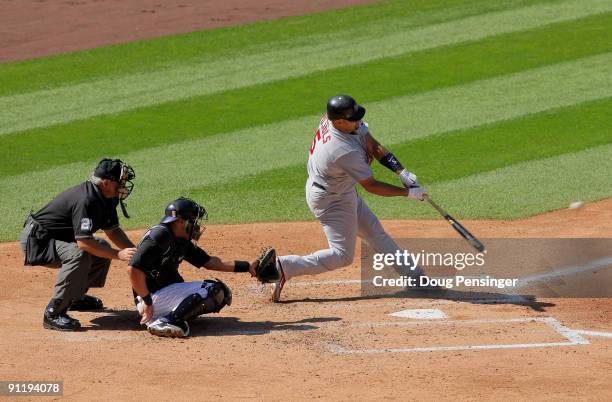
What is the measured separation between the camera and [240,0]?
19.9 metres

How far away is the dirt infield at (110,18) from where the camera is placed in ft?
58.0

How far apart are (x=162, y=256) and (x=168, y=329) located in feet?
1.69

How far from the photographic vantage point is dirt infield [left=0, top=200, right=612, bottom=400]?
6125 mm

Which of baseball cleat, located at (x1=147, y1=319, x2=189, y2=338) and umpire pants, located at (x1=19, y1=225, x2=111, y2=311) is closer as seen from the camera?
baseball cleat, located at (x1=147, y1=319, x2=189, y2=338)

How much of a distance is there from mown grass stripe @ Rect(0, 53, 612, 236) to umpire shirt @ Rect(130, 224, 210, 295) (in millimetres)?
3060

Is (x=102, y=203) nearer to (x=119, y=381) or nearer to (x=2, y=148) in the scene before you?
(x=119, y=381)

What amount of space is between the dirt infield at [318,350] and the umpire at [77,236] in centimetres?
26

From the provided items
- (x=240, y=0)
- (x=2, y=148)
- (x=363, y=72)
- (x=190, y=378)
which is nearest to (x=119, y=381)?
(x=190, y=378)

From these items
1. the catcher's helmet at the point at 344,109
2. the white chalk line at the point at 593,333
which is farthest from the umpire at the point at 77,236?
the white chalk line at the point at 593,333

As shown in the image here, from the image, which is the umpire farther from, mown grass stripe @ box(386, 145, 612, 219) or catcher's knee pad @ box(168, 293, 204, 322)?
mown grass stripe @ box(386, 145, 612, 219)

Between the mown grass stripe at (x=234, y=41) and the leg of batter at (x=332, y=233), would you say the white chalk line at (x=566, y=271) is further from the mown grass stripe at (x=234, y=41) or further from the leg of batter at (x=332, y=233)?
the mown grass stripe at (x=234, y=41)

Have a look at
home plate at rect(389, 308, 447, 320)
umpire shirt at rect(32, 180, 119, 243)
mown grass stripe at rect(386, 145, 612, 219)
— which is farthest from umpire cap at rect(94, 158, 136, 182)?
mown grass stripe at rect(386, 145, 612, 219)

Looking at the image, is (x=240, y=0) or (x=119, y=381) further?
(x=240, y=0)

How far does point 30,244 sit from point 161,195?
366cm
